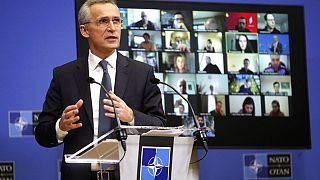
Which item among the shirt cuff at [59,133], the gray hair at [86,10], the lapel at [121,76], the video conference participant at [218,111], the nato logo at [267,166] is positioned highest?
the gray hair at [86,10]

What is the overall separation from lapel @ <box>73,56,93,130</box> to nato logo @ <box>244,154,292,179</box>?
1600mm

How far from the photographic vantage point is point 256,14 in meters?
4.42

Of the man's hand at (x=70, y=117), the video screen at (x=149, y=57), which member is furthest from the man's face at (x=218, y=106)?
the man's hand at (x=70, y=117)

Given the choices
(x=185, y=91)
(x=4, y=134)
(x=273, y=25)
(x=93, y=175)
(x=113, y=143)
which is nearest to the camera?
(x=113, y=143)

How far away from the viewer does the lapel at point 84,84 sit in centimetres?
291

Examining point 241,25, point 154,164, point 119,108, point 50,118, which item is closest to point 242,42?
point 241,25

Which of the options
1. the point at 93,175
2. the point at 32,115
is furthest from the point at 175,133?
the point at 32,115

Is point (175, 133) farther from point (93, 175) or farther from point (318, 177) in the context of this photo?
point (318, 177)

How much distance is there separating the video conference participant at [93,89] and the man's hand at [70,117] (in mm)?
157

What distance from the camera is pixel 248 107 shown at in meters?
4.31

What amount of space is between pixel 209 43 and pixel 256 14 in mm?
416

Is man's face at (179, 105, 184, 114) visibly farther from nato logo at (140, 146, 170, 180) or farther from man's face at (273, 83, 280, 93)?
nato logo at (140, 146, 170, 180)

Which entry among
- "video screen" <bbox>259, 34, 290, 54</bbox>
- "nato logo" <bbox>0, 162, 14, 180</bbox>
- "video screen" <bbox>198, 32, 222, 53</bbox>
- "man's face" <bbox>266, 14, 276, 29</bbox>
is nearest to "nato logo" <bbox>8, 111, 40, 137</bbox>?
"nato logo" <bbox>0, 162, 14, 180</bbox>

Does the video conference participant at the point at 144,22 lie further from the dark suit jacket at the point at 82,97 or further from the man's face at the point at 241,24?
the dark suit jacket at the point at 82,97
